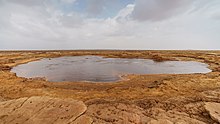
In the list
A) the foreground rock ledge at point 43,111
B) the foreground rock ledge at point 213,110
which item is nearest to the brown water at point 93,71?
the foreground rock ledge at point 43,111

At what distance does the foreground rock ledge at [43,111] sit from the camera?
661 cm

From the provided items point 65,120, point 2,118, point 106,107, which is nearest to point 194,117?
point 106,107

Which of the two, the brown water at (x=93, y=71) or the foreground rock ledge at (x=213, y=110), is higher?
the foreground rock ledge at (x=213, y=110)

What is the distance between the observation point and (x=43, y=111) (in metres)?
7.18

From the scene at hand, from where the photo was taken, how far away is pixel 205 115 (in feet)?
23.8

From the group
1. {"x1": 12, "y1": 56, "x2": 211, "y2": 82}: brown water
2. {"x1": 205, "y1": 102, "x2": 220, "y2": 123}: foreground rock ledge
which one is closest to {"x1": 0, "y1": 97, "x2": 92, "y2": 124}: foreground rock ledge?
{"x1": 205, "y1": 102, "x2": 220, "y2": 123}: foreground rock ledge

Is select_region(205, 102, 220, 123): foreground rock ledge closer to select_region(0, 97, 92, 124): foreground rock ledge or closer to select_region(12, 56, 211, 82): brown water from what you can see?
select_region(0, 97, 92, 124): foreground rock ledge

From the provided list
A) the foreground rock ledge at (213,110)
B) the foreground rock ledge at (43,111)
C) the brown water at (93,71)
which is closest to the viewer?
the foreground rock ledge at (43,111)

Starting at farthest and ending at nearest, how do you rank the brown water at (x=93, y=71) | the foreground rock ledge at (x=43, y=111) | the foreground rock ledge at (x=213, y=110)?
the brown water at (x=93, y=71), the foreground rock ledge at (x=213, y=110), the foreground rock ledge at (x=43, y=111)

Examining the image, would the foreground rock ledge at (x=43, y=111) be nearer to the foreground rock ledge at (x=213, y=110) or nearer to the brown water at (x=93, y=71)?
the foreground rock ledge at (x=213, y=110)

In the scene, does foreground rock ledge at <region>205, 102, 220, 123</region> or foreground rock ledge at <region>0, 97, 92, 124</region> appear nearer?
foreground rock ledge at <region>0, 97, 92, 124</region>

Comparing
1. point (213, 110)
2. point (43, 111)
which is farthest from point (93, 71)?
point (213, 110)

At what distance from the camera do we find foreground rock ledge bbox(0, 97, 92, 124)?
6609mm

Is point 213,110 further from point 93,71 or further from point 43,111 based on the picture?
point 93,71
